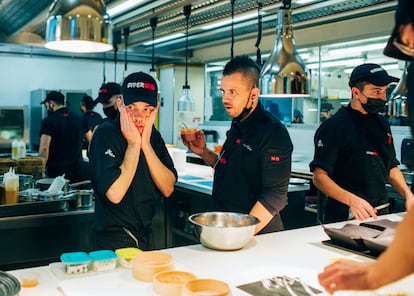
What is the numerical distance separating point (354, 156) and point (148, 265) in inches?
69.4

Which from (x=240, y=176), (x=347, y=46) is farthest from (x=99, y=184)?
(x=347, y=46)

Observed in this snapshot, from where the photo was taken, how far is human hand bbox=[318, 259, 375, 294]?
3.38 feet

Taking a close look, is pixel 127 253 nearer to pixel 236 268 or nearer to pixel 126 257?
pixel 126 257

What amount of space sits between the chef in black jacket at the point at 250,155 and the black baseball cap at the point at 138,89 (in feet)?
1.32

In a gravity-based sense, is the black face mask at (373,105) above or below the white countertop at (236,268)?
above

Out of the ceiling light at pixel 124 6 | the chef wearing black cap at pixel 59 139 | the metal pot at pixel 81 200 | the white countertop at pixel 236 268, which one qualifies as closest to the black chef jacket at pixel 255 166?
the white countertop at pixel 236 268

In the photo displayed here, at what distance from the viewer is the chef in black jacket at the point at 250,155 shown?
2.31m

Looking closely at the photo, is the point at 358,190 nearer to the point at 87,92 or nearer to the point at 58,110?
the point at 58,110

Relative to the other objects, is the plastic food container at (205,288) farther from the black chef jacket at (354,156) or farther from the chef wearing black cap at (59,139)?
the chef wearing black cap at (59,139)

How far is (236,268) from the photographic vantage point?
1729mm

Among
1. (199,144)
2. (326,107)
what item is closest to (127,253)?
(199,144)

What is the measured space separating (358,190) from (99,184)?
1.61 meters

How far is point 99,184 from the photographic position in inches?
89.0

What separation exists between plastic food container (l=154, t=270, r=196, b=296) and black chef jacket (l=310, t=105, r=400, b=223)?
1.58 m
